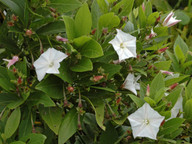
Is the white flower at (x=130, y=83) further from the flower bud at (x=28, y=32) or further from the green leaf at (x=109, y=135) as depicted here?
the flower bud at (x=28, y=32)

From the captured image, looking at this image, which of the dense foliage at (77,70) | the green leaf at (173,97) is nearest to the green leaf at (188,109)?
the dense foliage at (77,70)

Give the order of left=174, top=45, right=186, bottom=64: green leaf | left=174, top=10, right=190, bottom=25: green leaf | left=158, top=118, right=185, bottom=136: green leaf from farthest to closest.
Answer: left=174, top=10, right=190, bottom=25: green leaf < left=174, top=45, right=186, bottom=64: green leaf < left=158, top=118, right=185, bottom=136: green leaf

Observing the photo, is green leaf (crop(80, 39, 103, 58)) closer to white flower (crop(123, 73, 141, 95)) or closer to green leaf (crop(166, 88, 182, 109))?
white flower (crop(123, 73, 141, 95))

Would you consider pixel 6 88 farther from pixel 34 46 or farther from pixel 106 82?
pixel 106 82

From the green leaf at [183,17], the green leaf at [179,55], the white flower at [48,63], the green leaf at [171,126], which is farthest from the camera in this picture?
the green leaf at [183,17]

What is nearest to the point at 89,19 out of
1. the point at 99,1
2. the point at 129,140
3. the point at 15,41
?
the point at 99,1

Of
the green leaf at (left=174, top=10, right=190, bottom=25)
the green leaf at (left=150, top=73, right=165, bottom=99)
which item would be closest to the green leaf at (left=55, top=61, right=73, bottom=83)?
the green leaf at (left=150, top=73, right=165, bottom=99)

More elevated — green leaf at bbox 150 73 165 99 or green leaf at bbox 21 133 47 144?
green leaf at bbox 150 73 165 99
